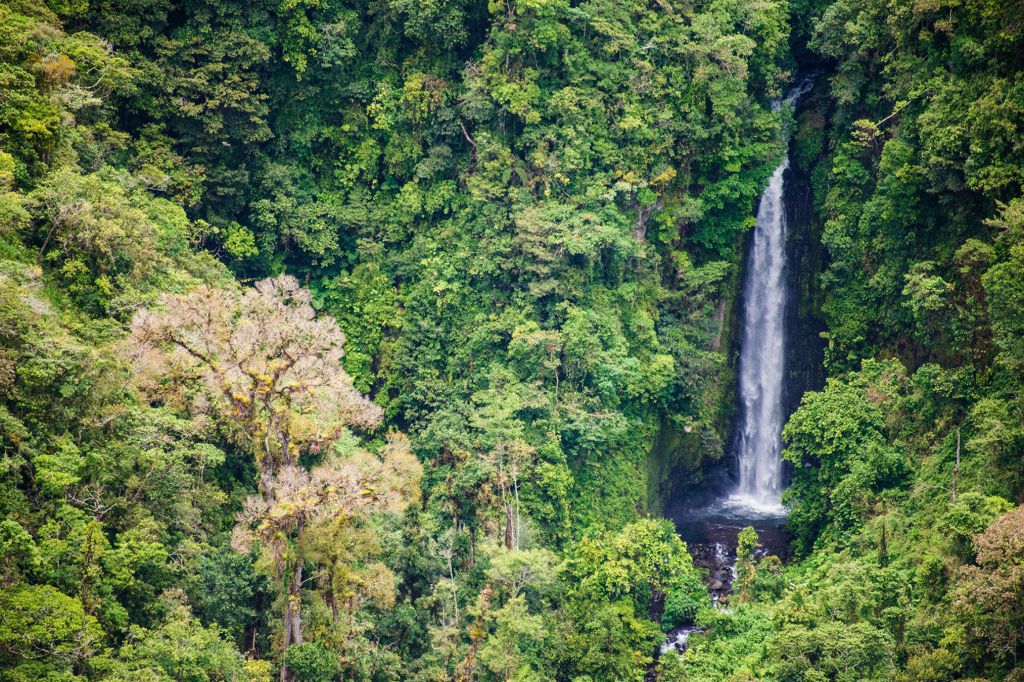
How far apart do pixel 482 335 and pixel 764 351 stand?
978 centimetres

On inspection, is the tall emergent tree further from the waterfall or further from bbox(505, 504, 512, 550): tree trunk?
the waterfall

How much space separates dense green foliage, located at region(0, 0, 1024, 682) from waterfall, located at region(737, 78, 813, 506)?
777 millimetres

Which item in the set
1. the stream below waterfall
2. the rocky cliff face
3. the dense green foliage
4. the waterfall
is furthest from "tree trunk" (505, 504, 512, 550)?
the waterfall

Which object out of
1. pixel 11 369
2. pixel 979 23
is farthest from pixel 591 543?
pixel 979 23

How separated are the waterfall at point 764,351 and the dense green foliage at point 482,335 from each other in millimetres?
777

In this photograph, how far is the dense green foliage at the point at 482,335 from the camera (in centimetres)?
1716

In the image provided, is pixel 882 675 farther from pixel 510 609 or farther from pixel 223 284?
pixel 223 284

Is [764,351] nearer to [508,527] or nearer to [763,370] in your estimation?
[763,370]

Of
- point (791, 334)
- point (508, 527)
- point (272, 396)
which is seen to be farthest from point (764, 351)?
point (272, 396)

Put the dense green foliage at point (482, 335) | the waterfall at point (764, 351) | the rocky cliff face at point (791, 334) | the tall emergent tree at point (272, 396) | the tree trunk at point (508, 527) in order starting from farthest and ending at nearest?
the waterfall at point (764, 351)
the rocky cliff face at point (791, 334)
the tree trunk at point (508, 527)
the tall emergent tree at point (272, 396)
the dense green foliage at point (482, 335)

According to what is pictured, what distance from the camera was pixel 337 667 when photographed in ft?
62.2

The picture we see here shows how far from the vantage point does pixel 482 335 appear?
84.3 feet

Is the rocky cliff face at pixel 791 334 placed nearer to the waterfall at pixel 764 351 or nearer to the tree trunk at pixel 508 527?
the waterfall at pixel 764 351

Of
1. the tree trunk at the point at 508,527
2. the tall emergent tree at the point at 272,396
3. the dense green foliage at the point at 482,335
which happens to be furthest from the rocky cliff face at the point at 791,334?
the tall emergent tree at the point at 272,396
